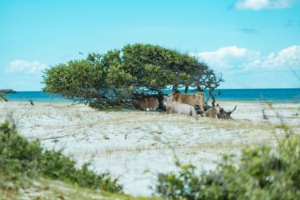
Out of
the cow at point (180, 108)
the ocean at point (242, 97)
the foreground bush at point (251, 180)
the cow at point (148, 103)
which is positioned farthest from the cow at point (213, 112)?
the foreground bush at point (251, 180)

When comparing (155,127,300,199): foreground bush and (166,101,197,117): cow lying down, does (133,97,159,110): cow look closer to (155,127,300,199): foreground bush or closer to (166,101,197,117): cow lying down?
(166,101,197,117): cow lying down

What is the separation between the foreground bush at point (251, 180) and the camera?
4980 mm

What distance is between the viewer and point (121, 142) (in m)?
14.2

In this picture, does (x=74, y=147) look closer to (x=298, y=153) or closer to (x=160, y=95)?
(x=298, y=153)

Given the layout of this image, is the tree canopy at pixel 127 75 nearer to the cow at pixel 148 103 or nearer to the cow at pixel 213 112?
the cow at pixel 148 103

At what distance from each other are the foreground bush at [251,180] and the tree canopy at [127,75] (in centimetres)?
2203

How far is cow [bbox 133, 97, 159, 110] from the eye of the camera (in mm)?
29297

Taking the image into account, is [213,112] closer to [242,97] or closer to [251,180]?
[251,180]

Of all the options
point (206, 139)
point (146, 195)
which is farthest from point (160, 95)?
point (146, 195)

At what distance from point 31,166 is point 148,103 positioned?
2249 centimetres

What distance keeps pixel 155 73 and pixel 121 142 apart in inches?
558

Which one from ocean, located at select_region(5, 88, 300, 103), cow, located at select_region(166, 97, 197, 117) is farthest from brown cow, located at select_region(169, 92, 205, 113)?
ocean, located at select_region(5, 88, 300, 103)

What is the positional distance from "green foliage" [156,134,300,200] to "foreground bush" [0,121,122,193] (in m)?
2.25

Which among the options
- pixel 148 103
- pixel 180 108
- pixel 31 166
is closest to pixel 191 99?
pixel 180 108
